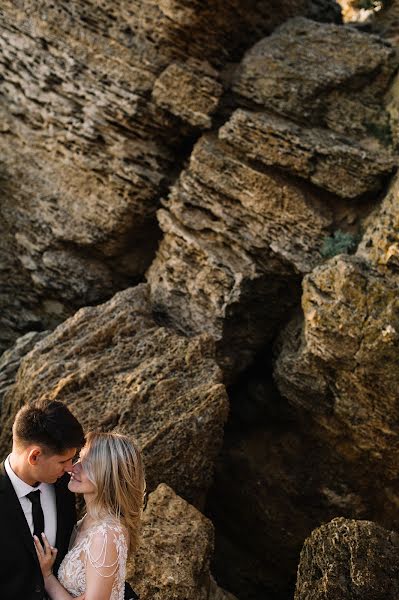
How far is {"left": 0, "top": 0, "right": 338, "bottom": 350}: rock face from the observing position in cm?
1256

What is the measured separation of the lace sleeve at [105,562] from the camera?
16.1ft

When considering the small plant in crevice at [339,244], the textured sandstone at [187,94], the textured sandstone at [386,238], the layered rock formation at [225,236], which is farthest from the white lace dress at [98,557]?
the textured sandstone at [187,94]

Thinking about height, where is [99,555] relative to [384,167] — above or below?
below

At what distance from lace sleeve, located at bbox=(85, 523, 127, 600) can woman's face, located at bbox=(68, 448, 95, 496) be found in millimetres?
323

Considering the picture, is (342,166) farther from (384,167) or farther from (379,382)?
(379,382)

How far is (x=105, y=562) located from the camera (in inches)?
195

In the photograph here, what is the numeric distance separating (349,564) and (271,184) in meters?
7.37

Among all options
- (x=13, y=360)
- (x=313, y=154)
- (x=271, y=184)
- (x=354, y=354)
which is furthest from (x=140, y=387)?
(x=313, y=154)

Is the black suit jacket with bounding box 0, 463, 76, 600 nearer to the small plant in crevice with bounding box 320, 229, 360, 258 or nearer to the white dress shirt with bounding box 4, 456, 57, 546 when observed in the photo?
the white dress shirt with bounding box 4, 456, 57, 546

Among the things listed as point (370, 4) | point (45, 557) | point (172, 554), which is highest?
point (370, 4)

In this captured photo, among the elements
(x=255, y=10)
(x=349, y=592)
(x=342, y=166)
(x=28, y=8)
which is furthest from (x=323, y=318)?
(x=28, y=8)

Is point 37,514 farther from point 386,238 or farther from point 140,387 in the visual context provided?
point 386,238

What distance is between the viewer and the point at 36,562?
16.9 feet

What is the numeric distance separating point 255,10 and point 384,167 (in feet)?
15.5
